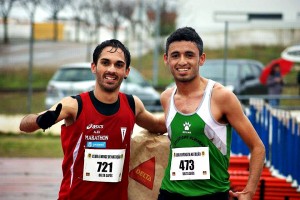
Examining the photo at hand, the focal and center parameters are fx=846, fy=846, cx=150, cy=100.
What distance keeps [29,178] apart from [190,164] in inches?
316

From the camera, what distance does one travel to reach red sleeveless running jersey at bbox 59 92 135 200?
6078 millimetres

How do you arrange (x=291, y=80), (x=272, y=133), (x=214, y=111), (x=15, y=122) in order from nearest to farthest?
(x=214, y=111)
(x=272, y=133)
(x=15, y=122)
(x=291, y=80)

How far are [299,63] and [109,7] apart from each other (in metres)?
12.4

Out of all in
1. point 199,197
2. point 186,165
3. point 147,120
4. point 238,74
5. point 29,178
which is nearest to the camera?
point 199,197

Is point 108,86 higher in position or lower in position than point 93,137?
higher

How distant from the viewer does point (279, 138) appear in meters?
9.97

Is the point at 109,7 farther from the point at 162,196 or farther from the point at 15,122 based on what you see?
the point at 162,196

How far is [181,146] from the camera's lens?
574 cm

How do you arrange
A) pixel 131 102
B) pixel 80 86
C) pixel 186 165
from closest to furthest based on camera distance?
pixel 186 165 < pixel 131 102 < pixel 80 86

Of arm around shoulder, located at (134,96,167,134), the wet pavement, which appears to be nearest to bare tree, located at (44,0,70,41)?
the wet pavement

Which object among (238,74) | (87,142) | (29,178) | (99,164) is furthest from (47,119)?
(238,74)

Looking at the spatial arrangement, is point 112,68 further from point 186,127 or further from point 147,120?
point 186,127

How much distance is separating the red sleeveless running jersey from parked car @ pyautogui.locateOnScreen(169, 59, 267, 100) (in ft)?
47.4

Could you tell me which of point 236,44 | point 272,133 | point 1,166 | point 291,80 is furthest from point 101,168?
point 236,44
